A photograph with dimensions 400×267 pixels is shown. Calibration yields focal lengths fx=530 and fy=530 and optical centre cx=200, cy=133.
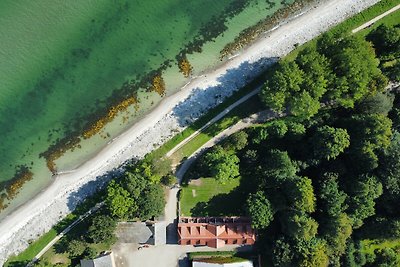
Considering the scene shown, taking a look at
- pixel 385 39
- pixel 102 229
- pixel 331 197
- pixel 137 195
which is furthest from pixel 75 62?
pixel 385 39

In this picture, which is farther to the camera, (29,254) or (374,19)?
(374,19)

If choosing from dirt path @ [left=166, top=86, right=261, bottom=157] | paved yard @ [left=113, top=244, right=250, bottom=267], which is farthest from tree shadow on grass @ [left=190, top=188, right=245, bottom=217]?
dirt path @ [left=166, top=86, right=261, bottom=157]

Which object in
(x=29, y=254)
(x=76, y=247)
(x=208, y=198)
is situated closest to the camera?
(x=76, y=247)

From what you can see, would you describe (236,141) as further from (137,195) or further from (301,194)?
(137,195)

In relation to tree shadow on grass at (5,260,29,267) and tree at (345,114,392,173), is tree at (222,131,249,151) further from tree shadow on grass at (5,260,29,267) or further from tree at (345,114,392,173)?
tree shadow on grass at (5,260,29,267)

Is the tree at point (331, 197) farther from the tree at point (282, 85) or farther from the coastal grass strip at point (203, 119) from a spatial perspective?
the coastal grass strip at point (203, 119)

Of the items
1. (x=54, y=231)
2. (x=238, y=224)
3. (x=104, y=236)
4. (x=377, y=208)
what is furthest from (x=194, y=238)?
(x=377, y=208)
